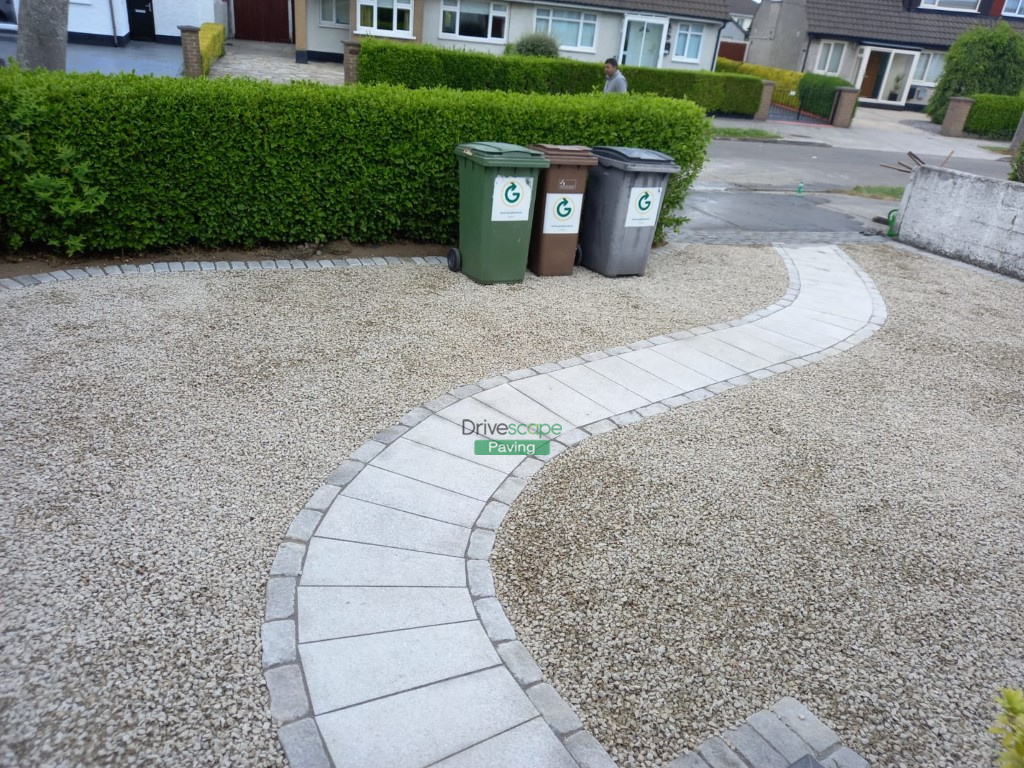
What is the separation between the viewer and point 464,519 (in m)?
3.88

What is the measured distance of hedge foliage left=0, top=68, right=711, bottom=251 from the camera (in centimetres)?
650

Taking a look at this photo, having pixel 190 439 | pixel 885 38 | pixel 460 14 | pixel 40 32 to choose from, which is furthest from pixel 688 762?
pixel 885 38

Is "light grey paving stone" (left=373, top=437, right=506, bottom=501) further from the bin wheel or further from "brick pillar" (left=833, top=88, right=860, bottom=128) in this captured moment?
"brick pillar" (left=833, top=88, right=860, bottom=128)

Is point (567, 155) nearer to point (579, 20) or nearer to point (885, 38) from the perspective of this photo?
point (579, 20)

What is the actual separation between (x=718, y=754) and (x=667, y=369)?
147 inches

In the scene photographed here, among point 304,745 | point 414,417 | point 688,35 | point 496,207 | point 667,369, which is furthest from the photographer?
point 688,35

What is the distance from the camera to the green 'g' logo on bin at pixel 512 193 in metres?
7.18

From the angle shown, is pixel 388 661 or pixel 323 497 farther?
pixel 323 497

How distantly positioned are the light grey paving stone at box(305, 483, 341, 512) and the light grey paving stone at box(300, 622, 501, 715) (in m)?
1.01

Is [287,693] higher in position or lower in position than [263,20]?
lower

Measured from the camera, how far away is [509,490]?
4.19 metres

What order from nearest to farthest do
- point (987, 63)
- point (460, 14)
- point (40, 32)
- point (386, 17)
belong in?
point (40, 32) → point (386, 17) → point (460, 14) → point (987, 63)

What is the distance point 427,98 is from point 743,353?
4421 mm

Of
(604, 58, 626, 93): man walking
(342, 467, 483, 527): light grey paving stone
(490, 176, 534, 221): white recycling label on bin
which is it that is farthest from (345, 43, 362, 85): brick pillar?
(342, 467, 483, 527): light grey paving stone
